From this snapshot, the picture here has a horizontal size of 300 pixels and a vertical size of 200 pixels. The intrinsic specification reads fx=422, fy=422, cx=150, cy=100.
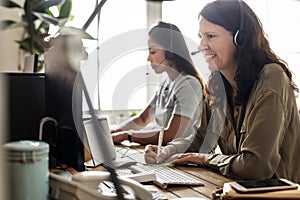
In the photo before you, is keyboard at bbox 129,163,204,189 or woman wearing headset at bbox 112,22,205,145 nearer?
keyboard at bbox 129,163,204,189

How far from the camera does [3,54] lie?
1.77 feet

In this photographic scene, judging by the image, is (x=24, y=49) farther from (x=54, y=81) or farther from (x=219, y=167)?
(x=219, y=167)

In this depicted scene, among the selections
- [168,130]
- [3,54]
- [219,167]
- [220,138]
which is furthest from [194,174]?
[3,54]

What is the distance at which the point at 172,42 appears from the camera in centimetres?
238

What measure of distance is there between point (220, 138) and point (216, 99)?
0.16 meters

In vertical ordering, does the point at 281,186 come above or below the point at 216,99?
below

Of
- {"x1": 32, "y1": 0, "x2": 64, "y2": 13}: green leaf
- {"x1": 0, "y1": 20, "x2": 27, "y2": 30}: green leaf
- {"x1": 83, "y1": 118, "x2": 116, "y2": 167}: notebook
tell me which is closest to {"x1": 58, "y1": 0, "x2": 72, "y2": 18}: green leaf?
{"x1": 32, "y1": 0, "x2": 64, "y2": 13}: green leaf

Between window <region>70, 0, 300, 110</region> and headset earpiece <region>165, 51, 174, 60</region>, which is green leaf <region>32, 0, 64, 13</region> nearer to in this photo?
window <region>70, 0, 300, 110</region>

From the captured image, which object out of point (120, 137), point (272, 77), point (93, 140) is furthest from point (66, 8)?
point (120, 137)

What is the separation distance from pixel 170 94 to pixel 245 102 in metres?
0.83

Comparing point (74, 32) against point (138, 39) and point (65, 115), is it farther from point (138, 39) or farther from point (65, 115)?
point (138, 39)

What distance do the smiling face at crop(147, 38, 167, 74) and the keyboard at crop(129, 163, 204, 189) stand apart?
3.30 feet

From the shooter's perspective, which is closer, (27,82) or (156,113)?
(27,82)

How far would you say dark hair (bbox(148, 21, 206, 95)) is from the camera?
7.71ft
